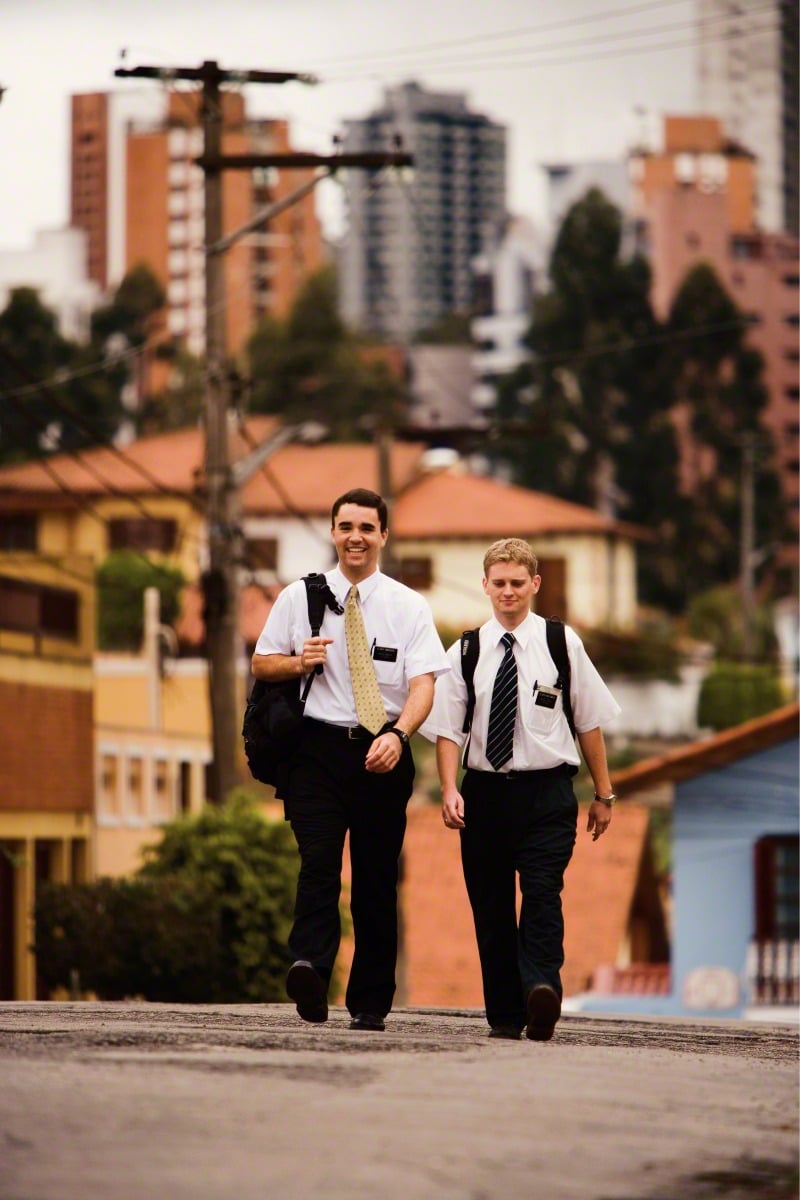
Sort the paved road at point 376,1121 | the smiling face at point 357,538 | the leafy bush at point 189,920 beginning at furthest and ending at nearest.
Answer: the leafy bush at point 189,920 → the smiling face at point 357,538 → the paved road at point 376,1121

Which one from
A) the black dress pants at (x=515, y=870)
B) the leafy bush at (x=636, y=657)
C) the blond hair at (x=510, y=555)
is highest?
the leafy bush at (x=636, y=657)

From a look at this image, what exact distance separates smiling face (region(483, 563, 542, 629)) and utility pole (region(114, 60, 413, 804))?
15.2 m

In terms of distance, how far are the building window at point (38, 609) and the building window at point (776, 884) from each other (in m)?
10.1

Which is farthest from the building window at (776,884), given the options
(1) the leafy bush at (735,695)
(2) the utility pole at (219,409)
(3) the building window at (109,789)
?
(1) the leafy bush at (735,695)

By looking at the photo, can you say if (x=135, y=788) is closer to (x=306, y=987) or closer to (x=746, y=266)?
(x=306, y=987)

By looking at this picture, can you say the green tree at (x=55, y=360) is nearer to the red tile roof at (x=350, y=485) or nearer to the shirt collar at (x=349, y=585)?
the red tile roof at (x=350, y=485)

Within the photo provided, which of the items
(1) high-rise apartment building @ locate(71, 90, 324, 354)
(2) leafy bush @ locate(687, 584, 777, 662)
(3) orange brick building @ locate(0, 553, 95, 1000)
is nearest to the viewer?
(3) orange brick building @ locate(0, 553, 95, 1000)

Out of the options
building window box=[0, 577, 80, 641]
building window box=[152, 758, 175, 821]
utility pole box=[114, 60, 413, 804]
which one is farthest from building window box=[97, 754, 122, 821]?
utility pole box=[114, 60, 413, 804]

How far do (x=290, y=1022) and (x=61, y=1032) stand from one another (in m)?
1.39

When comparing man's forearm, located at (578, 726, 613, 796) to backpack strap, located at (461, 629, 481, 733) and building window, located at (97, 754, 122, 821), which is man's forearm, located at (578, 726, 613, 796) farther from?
building window, located at (97, 754, 122, 821)

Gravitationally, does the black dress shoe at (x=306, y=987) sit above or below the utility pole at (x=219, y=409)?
below

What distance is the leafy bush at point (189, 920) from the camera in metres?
21.2

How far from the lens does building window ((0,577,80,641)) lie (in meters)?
28.2

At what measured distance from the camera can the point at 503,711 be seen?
9.57 meters
